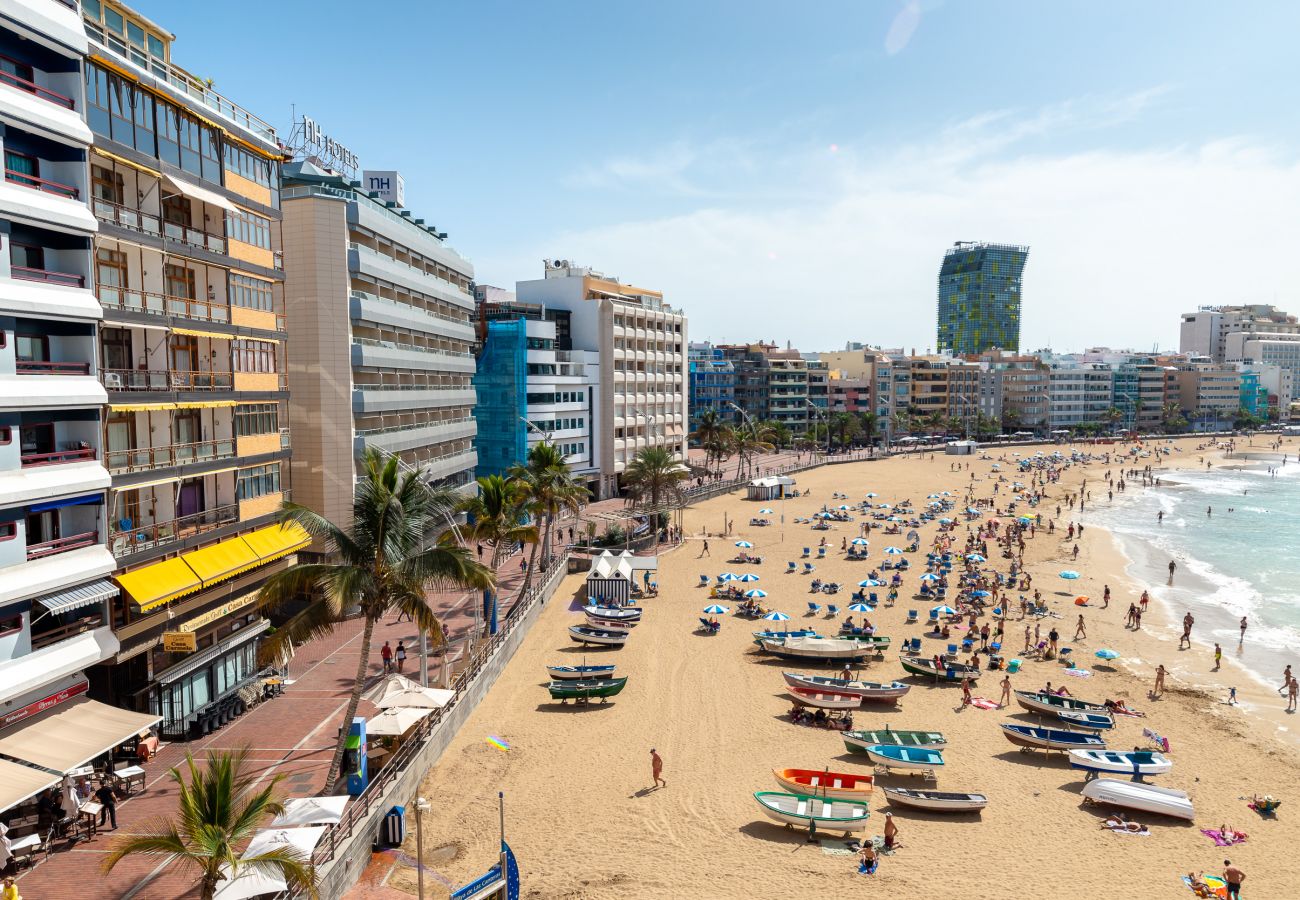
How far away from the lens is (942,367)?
168m

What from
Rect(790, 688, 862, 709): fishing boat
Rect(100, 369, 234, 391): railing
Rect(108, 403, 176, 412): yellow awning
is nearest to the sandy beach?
Rect(790, 688, 862, 709): fishing boat

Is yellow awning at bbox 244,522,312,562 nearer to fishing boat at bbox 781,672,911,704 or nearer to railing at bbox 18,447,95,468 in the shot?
railing at bbox 18,447,95,468

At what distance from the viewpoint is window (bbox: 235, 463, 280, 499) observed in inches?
1122

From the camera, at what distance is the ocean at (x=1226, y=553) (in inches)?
1726

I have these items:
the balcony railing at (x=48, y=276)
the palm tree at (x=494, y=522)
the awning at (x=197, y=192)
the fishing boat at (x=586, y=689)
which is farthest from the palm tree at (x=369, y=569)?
the palm tree at (x=494, y=522)

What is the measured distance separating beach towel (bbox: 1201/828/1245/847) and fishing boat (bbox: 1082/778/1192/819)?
0.71m

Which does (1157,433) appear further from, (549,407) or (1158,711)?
(1158,711)

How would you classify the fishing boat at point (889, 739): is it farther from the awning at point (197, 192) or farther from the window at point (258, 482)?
the awning at point (197, 192)

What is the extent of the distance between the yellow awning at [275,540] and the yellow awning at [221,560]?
501 millimetres

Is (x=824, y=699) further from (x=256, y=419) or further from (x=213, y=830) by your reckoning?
(x=256, y=419)

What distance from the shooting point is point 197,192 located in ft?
82.6

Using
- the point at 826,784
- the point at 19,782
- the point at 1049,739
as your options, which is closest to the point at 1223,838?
the point at 1049,739

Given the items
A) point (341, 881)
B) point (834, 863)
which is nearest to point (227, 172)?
point (341, 881)

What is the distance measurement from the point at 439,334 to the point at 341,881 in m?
38.3
